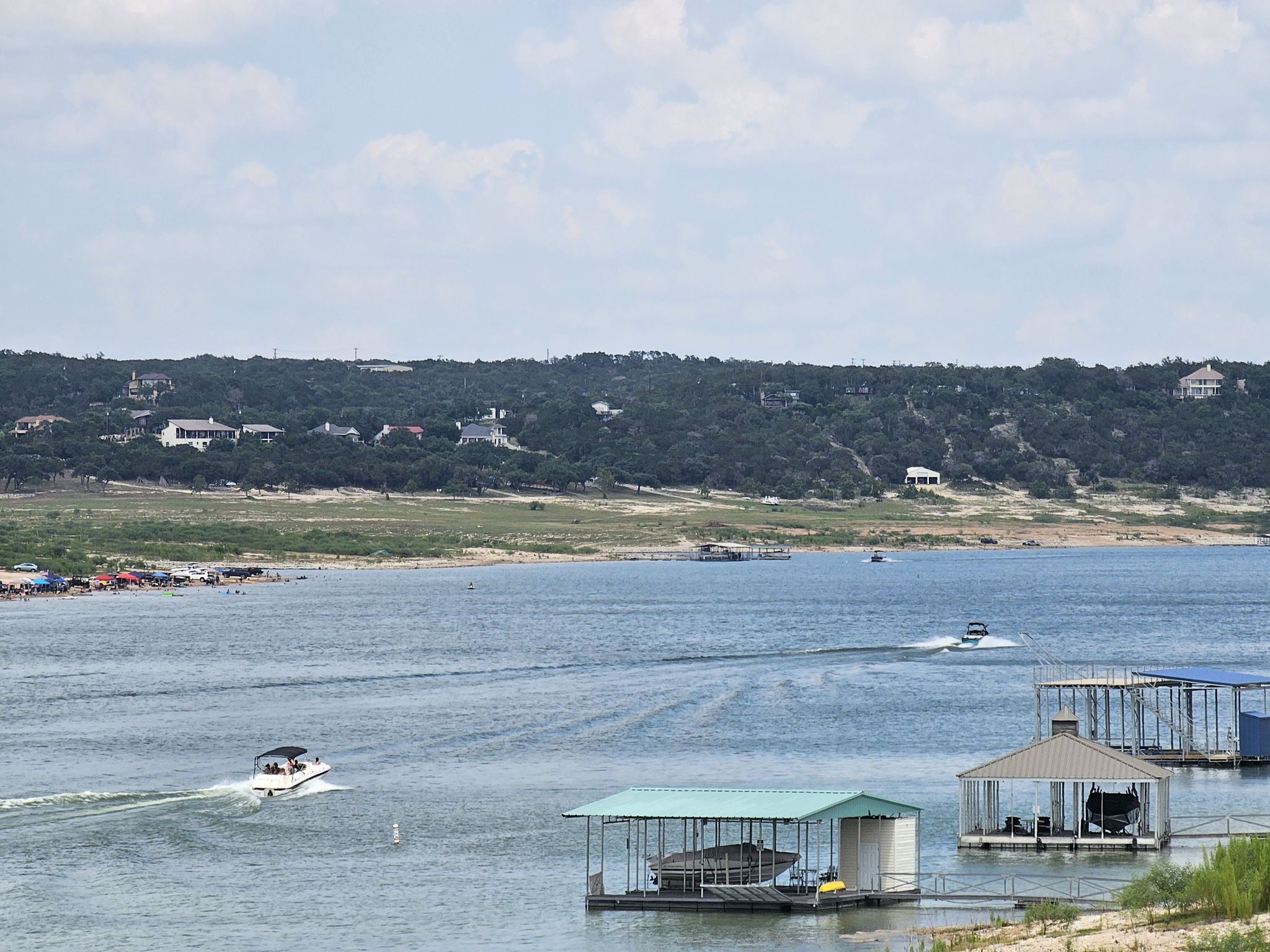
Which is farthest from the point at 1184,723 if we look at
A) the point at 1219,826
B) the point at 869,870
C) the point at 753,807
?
the point at 753,807

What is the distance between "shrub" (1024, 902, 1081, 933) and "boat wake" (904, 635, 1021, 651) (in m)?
66.9

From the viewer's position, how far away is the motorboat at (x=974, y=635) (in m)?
104

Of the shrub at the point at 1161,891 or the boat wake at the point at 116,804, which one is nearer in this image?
the shrub at the point at 1161,891

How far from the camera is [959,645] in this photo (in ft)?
338

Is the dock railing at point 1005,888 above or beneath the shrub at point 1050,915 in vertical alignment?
beneath

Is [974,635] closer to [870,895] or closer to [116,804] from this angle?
[116,804]

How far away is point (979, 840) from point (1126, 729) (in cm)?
2993

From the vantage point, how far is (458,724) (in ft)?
225

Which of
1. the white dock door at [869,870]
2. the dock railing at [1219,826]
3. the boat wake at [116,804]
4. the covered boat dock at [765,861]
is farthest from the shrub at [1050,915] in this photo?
the boat wake at [116,804]

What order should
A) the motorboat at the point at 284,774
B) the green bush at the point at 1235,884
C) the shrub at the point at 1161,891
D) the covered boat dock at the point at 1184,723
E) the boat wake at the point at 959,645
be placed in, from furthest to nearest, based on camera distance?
the boat wake at the point at 959,645 → the covered boat dock at the point at 1184,723 → the motorboat at the point at 284,774 → the shrub at the point at 1161,891 → the green bush at the point at 1235,884

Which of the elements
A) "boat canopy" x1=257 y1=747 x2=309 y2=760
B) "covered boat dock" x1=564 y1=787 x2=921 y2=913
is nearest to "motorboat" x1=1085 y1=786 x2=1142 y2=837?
"covered boat dock" x1=564 y1=787 x2=921 y2=913

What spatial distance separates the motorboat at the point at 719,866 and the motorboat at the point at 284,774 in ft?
57.7

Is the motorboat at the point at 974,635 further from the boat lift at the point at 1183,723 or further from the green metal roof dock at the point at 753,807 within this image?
the green metal roof dock at the point at 753,807

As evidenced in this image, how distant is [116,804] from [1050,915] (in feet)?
94.6
